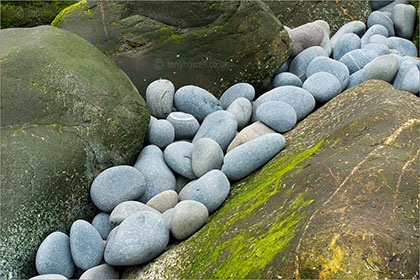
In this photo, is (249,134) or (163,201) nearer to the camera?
(163,201)

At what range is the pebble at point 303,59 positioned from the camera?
392 cm

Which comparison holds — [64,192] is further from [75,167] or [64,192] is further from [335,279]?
[335,279]

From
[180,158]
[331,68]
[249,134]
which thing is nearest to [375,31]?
[331,68]

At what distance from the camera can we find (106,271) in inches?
88.3

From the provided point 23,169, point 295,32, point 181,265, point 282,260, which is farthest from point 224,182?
point 295,32

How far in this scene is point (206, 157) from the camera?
2.79 m

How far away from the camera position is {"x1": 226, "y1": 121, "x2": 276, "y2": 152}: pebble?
9.71 ft

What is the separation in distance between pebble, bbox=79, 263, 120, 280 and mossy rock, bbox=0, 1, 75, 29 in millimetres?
4398

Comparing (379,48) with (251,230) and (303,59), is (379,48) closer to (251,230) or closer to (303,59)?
(303,59)

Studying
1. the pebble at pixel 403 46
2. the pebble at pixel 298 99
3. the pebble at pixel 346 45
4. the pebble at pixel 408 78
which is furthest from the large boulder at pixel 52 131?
the pebble at pixel 403 46

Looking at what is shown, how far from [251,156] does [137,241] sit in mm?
875

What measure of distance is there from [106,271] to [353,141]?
1420 mm

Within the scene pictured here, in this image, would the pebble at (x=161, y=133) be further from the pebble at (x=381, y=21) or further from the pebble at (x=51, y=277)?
the pebble at (x=381, y=21)

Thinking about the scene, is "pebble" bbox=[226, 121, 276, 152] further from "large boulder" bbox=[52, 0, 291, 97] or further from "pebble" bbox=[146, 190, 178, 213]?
"large boulder" bbox=[52, 0, 291, 97]
